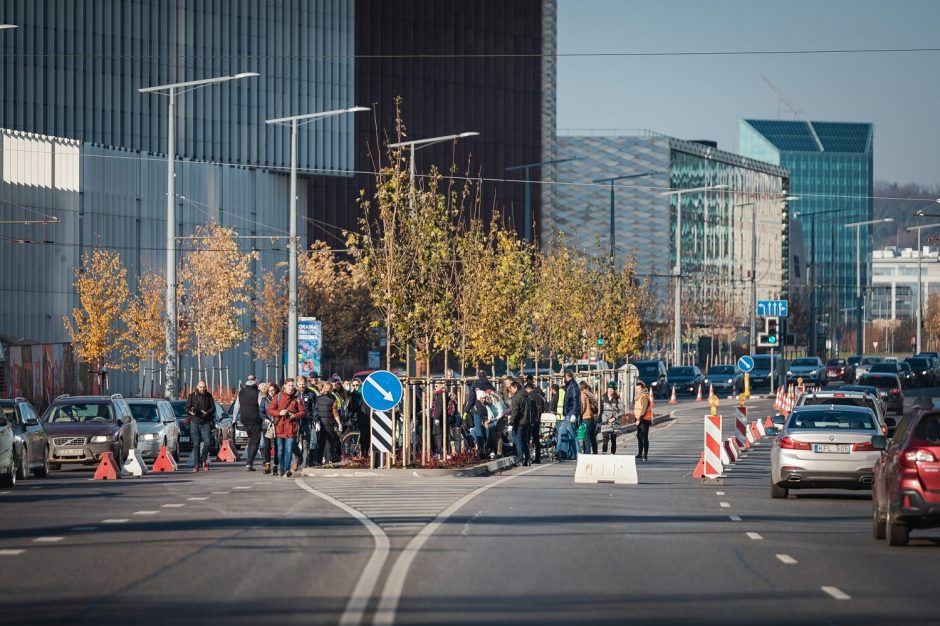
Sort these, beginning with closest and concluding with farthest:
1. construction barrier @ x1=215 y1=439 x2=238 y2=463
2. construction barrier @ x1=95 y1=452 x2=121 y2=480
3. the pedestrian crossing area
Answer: the pedestrian crossing area → construction barrier @ x1=95 y1=452 x2=121 y2=480 → construction barrier @ x1=215 y1=439 x2=238 y2=463

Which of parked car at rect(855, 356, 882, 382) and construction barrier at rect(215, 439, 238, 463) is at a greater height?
parked car at rect(855, 356, 882, 382)

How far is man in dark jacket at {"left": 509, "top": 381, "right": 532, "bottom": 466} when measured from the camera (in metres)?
37.1

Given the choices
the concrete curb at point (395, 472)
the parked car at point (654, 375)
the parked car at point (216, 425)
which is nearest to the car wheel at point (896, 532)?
the concrete curb at point (395, 472)

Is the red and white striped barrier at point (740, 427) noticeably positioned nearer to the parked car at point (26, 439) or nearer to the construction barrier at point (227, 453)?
the construction barrier at point (227, 453)

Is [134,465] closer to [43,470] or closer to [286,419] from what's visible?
[43,470]

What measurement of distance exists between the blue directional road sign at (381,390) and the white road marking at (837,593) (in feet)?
57.4

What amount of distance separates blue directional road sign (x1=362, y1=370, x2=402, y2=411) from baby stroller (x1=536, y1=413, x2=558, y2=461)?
10.6m

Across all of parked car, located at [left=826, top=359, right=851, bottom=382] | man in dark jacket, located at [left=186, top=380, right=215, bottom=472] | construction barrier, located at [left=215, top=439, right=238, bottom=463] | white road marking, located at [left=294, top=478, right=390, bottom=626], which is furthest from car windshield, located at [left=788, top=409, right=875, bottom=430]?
parked car, located at [left=826, top=359, right=851, bottom=382]

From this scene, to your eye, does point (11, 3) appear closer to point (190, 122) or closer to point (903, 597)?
point (190, 122)

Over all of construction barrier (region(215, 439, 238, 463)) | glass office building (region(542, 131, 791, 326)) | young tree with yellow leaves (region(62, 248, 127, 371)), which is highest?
glass office building (region(542, 131, 791, 326))

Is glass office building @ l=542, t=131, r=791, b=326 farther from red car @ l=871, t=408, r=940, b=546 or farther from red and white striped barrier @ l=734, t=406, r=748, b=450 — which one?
red car @ l=871, t=408, r=940, b=546

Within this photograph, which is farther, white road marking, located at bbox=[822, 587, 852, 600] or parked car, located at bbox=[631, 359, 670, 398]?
parked car, located at bbox=[631, 359, 670, 398]

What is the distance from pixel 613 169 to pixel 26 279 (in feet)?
274

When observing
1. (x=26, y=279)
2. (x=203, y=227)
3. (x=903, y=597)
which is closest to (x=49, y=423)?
(x=903, y=597)
